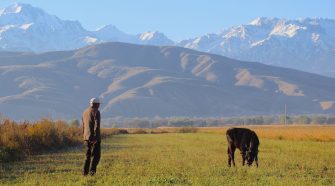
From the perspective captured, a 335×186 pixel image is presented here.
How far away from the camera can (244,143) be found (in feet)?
77.2

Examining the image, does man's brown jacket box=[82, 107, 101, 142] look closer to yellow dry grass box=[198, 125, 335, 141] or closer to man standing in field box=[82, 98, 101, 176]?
man standing in field box=[82, 98, 101, 176]

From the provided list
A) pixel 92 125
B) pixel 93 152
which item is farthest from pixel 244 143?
pixel 92 125

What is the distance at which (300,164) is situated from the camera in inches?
981

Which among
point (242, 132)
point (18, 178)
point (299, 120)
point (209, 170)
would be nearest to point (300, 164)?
point (242, 132)

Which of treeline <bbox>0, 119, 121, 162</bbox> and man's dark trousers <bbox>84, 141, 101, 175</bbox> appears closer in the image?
man's dark trousers <bbox>84, 141, 101, 175</bbox>

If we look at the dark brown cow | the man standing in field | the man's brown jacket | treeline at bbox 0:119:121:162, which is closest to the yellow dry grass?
treeline at bbox 0:119:121:162

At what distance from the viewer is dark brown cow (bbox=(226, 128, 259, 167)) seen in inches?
921

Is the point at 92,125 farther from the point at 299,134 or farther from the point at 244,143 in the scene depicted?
the point at 299,134

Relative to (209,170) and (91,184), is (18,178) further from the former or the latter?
(209,170)

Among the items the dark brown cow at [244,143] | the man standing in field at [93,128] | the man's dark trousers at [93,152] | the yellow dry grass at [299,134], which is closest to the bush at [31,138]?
the man's dark trousers at [93,152]

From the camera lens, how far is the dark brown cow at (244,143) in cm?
2339

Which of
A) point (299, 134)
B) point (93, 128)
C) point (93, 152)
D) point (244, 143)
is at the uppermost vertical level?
point (299, 134)

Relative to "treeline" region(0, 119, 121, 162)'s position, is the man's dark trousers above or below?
below

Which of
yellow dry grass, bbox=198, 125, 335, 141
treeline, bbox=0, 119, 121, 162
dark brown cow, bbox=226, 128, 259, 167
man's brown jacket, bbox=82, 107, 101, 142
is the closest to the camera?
man's brown jacket, bbox=82, 107, 101, 142
